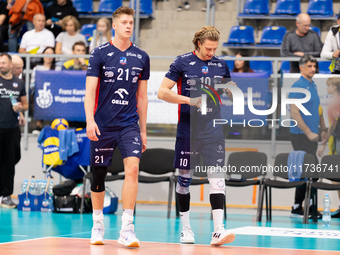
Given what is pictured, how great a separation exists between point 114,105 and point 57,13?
9.17 metres

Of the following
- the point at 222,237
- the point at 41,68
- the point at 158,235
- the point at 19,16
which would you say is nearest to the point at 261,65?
the point at 41,68

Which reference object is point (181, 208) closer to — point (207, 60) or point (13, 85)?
point (207, 60)

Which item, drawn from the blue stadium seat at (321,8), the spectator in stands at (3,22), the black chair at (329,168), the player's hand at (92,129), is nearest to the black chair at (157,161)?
the black chair at (329,168)

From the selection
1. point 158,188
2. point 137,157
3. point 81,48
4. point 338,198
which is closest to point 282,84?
point 338,198

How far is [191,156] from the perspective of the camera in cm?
653

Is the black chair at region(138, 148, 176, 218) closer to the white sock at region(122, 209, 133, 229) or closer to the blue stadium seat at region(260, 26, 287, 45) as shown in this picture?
the blue stadium seat at region(260, 26, 287, 45)

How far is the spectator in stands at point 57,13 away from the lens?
14469mm

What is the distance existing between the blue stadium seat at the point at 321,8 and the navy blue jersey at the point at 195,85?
7.97 meters

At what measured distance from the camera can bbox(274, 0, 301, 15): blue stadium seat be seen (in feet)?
46.8

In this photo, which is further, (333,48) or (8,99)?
(333,48)

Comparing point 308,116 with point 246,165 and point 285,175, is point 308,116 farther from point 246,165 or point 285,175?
point 246,165

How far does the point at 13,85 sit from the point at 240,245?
18.1 ft

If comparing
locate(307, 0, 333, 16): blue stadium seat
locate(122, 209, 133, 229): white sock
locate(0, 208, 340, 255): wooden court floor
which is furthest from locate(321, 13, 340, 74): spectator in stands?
locate(122, 209, 133, 229): white sock

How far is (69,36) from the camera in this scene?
1362cm
